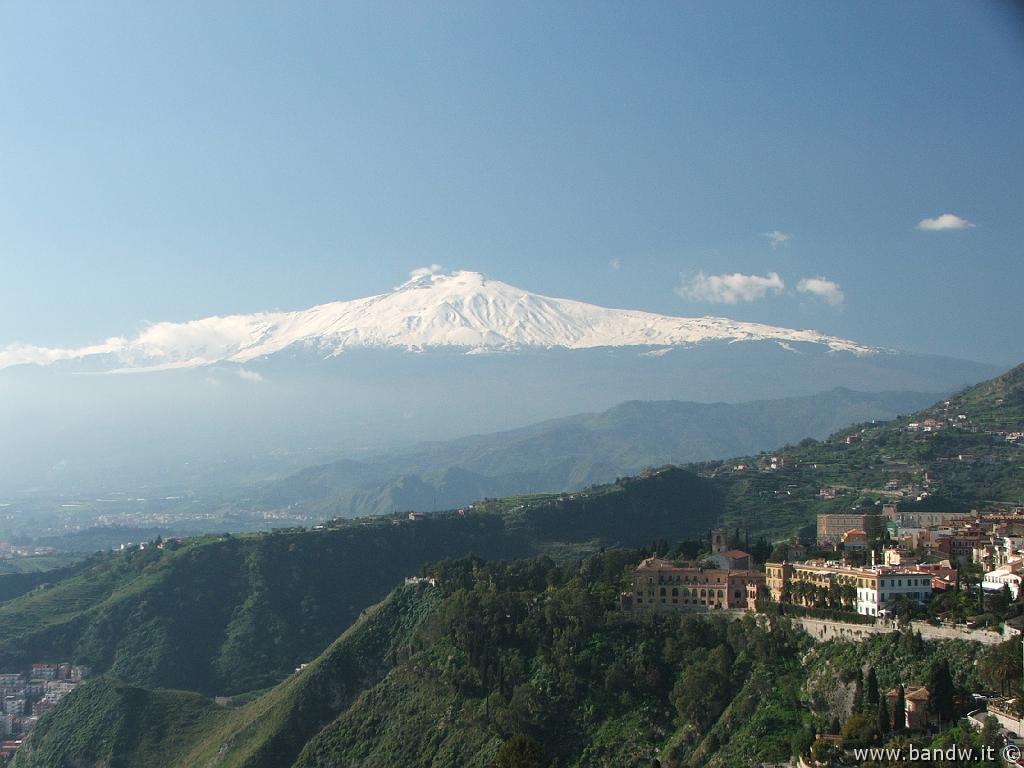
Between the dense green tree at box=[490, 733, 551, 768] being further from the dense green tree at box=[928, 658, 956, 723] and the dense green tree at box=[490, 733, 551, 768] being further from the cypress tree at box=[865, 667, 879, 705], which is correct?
the dense green tree at box=[928, 658, 956, 723]

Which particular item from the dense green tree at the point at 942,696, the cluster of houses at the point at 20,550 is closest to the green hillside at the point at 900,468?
the dense green tree at the point at 942,696

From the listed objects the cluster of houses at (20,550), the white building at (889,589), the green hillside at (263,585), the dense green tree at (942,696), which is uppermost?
the white building at (889,589)

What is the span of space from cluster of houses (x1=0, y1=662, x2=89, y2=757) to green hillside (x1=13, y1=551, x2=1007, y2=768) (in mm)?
6004

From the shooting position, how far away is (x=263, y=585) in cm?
7150

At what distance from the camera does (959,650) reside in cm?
3141

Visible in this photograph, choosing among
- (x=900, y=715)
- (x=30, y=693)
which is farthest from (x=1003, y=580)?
(x=30, y=693)

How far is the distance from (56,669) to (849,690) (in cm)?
4586

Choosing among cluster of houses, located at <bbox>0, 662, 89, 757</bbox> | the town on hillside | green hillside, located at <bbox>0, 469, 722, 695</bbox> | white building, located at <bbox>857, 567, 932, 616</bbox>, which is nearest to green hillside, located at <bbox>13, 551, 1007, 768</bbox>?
the town on hillside

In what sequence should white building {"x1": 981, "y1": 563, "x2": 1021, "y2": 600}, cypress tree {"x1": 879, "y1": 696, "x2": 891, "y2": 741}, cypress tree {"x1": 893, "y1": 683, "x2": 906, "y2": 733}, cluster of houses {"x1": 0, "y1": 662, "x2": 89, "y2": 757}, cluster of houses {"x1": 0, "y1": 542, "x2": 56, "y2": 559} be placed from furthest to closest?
cluster of houses {"x1": 0, "y1": 542, "x2": 56, "y2": 559} < cluster of houses {"x1": 0, "y1": 662, "x2": 89, "y2": 757} < white building {"x1": 981, "y1": 563, "x2": 1021, "y2": 600} < cypress tree {"x1": 893, "y1": 683, "x2": 906, "y2": 733} < cypress tree {"x1": 879, "y1": 696, "x2": 891, "y2": 741}

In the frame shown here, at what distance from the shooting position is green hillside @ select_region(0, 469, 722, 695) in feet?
214

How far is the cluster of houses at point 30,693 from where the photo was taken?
58344 millimetres

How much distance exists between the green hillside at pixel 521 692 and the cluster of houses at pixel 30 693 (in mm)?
6004

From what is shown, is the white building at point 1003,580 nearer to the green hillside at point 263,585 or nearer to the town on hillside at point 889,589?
the town on hillside at point 889,589

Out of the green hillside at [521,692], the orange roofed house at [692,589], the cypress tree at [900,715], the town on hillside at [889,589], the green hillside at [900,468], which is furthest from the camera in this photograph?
the green hillside at [900,468]
